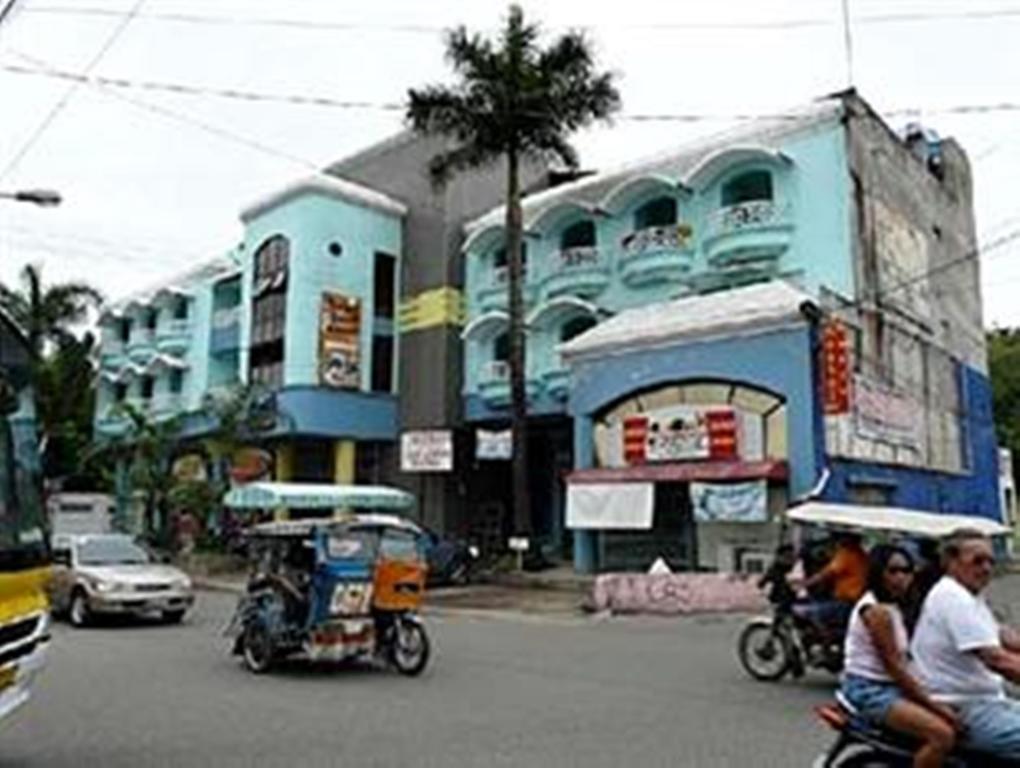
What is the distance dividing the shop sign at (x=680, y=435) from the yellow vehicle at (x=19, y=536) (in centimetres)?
2030

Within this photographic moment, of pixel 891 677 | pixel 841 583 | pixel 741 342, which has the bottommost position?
pixel 891 677

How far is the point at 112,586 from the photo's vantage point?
19.6 meters

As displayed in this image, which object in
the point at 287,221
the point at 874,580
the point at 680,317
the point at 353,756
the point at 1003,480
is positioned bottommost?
the point at 353,756

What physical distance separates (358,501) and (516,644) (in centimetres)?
1096

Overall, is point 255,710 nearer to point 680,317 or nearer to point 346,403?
point 680,317

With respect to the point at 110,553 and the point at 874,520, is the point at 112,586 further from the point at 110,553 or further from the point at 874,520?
the point at 874,520

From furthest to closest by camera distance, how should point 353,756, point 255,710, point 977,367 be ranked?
point 977,367, point 255,710, point 353,756

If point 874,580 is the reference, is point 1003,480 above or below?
above

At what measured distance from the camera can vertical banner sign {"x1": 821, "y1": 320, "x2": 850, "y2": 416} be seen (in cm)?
2577

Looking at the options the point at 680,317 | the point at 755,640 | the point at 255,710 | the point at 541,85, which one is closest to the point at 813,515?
the point at 755,640

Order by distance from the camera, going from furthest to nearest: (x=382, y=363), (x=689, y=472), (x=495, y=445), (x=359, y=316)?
(x=382, y=363)
(x=359, y=316)
(x=495, y=445)
(x=689, y=472)

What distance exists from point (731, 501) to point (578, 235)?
1160 centimetres

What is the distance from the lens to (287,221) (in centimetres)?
3831

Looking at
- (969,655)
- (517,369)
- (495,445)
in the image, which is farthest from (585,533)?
(969,655)
